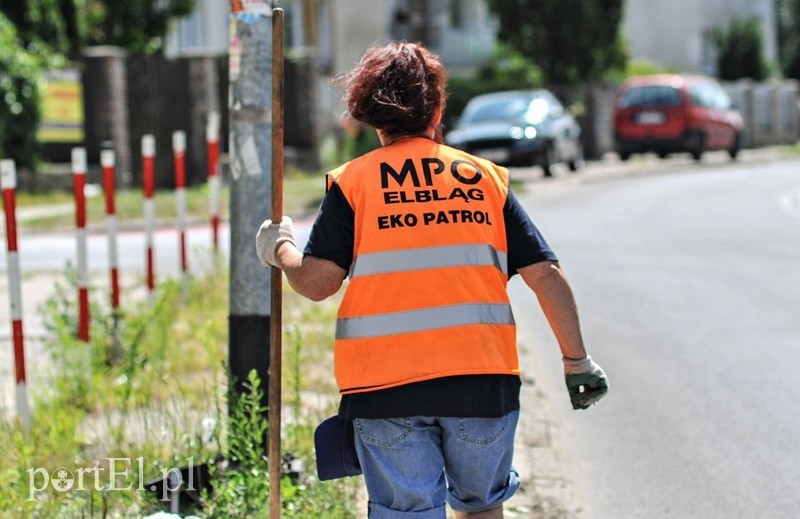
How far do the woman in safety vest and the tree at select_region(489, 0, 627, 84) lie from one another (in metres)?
29.1

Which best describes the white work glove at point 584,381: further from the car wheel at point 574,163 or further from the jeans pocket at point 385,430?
the car wheel at point 574,163

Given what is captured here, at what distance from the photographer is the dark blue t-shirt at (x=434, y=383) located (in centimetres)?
353

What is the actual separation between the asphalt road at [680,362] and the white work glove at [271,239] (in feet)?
7.33

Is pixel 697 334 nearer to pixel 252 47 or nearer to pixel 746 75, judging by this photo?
pixel 252 47

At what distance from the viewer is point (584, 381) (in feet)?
12.3

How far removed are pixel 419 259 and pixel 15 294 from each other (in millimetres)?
3177

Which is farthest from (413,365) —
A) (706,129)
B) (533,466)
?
(706,129)

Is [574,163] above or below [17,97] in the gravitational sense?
below

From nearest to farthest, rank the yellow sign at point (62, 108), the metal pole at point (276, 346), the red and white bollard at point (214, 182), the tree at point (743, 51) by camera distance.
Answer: the metal pole at point (276, 346) → the red and white bollard at point (214, 182) → the yellow sign at point (62, 108) → the tree at point (743, 51)

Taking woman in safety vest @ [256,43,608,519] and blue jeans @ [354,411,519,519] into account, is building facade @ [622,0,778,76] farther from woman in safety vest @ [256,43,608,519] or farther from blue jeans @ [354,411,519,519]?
blue jeans @ [354,411,519,519]

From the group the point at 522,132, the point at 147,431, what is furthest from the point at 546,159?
the point at 147,431

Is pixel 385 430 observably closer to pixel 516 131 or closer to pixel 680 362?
pixel 680 362

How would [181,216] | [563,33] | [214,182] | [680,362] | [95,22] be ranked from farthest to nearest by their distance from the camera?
[563,33] → [95,22] → [181,216] → [214,182] → [680,362]

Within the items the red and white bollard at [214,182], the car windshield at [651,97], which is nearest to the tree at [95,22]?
the car windshield at [651,97]
